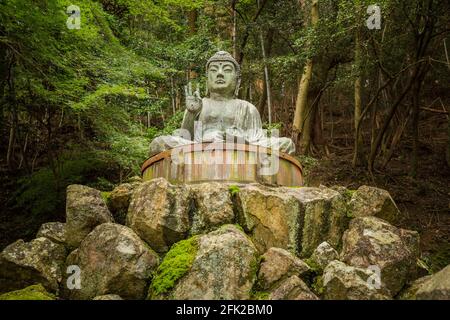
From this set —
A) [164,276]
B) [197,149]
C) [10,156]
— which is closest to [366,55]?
[197,149]

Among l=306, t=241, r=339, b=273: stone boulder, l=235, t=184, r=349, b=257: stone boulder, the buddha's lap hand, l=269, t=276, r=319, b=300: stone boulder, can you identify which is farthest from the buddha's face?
l=269, t=276, r=319, b=300: stone boulder

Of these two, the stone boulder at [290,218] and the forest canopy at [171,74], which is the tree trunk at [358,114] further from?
the stone boulder at [290,218]

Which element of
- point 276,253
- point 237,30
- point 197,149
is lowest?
point 276,253

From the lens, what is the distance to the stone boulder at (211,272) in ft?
11.5

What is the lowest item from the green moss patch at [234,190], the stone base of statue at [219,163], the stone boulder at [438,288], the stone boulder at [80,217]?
the stone boulder at [438,288]

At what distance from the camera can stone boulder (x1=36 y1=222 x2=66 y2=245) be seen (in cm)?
438

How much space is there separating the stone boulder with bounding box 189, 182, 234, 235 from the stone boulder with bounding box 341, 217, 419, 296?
115cm

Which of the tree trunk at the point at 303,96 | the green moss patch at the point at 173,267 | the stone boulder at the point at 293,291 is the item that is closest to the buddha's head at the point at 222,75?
the green moss patch at the point at 173,267

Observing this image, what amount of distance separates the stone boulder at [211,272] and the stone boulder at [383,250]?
2.95ft

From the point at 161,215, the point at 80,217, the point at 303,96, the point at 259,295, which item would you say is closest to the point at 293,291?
the point at 259,295

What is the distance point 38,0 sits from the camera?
658cm

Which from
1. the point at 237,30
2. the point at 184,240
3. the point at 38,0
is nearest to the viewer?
the point at 184,240

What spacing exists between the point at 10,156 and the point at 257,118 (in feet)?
26.0

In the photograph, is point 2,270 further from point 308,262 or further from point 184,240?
point 308,262
